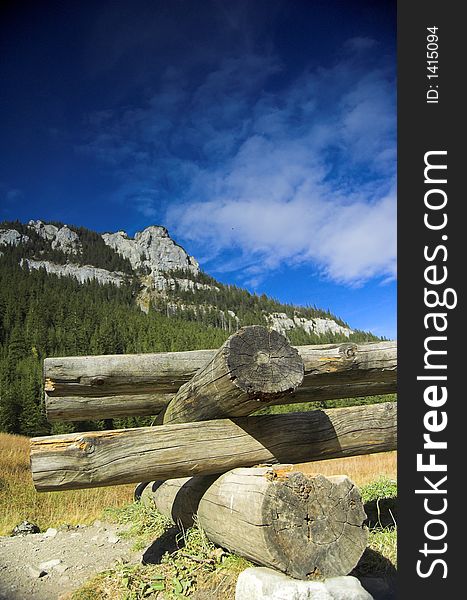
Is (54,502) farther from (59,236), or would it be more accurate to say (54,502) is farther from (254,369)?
(59,236)

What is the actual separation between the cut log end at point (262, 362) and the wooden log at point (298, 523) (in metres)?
0.58

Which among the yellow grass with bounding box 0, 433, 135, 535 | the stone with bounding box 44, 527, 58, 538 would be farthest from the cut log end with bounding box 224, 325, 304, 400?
the yellow grass with bounding box 0, 433, 135, 535

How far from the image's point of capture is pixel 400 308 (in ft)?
8.26

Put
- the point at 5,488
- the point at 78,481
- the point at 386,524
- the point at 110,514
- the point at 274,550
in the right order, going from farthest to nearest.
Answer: the point at 5,488, the point at 110,514, the point at 386,524, the point at 78,481, the point at 274,550

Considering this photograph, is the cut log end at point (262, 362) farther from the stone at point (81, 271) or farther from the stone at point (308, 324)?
the stone at point (81, 271)

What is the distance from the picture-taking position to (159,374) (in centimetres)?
414

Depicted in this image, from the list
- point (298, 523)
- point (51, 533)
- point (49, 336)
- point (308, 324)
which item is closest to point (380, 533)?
point (298, 523)

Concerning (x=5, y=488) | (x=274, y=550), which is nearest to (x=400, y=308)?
(x=274, y=550)

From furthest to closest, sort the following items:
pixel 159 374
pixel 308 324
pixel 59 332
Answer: pixel 308 324, pixel 59 332, pixel 159 374

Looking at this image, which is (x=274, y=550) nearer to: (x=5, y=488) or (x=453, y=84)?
(x=453, y=84)

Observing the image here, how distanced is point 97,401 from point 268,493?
2348 millimetres

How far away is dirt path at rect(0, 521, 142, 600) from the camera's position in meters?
4.00

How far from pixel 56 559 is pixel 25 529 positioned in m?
1.68

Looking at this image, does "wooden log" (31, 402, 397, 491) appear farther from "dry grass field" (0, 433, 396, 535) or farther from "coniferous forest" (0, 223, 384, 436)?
"coniferous forest" (0, 223, 384, 436)
